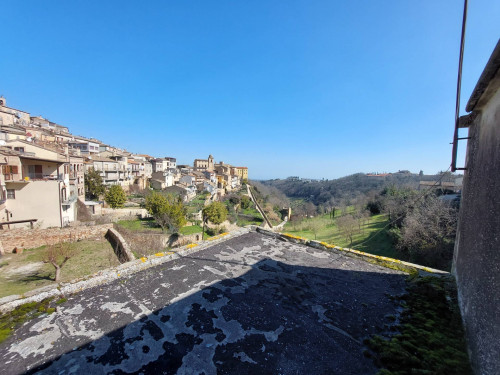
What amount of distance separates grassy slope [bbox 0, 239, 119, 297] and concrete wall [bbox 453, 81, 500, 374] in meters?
13.2

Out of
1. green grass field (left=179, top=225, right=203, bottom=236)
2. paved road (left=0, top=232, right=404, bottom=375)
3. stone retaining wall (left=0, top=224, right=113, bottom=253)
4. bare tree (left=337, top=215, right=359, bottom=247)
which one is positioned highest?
paved road (left=0, top=232, right=404, bottom=375)

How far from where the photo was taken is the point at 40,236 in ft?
54.2

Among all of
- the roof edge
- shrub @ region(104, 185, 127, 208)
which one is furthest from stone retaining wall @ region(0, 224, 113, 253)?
the roof edge

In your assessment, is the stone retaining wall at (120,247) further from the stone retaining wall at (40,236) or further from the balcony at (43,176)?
the balcony at (43,176)

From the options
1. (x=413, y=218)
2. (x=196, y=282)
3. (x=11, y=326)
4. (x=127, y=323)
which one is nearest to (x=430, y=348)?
(x=196, y=282)

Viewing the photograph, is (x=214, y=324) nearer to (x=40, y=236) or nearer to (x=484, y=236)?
(x=484, y=236)

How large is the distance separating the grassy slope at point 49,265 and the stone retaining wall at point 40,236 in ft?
1.97

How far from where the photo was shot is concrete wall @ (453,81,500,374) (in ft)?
6.29

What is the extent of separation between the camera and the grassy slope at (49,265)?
1118 cm

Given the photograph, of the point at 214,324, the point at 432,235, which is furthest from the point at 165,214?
the point at 432,235

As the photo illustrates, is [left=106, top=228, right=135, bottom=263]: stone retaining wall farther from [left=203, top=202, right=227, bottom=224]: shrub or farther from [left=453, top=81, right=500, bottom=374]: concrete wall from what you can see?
[left=453, top=81, right=500, bottom=374]: concrete wall

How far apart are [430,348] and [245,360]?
6.86 feet

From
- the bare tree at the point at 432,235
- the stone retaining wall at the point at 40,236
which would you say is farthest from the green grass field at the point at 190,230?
the bare tree at the point at 432,235

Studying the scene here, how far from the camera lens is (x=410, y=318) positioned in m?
3.05
